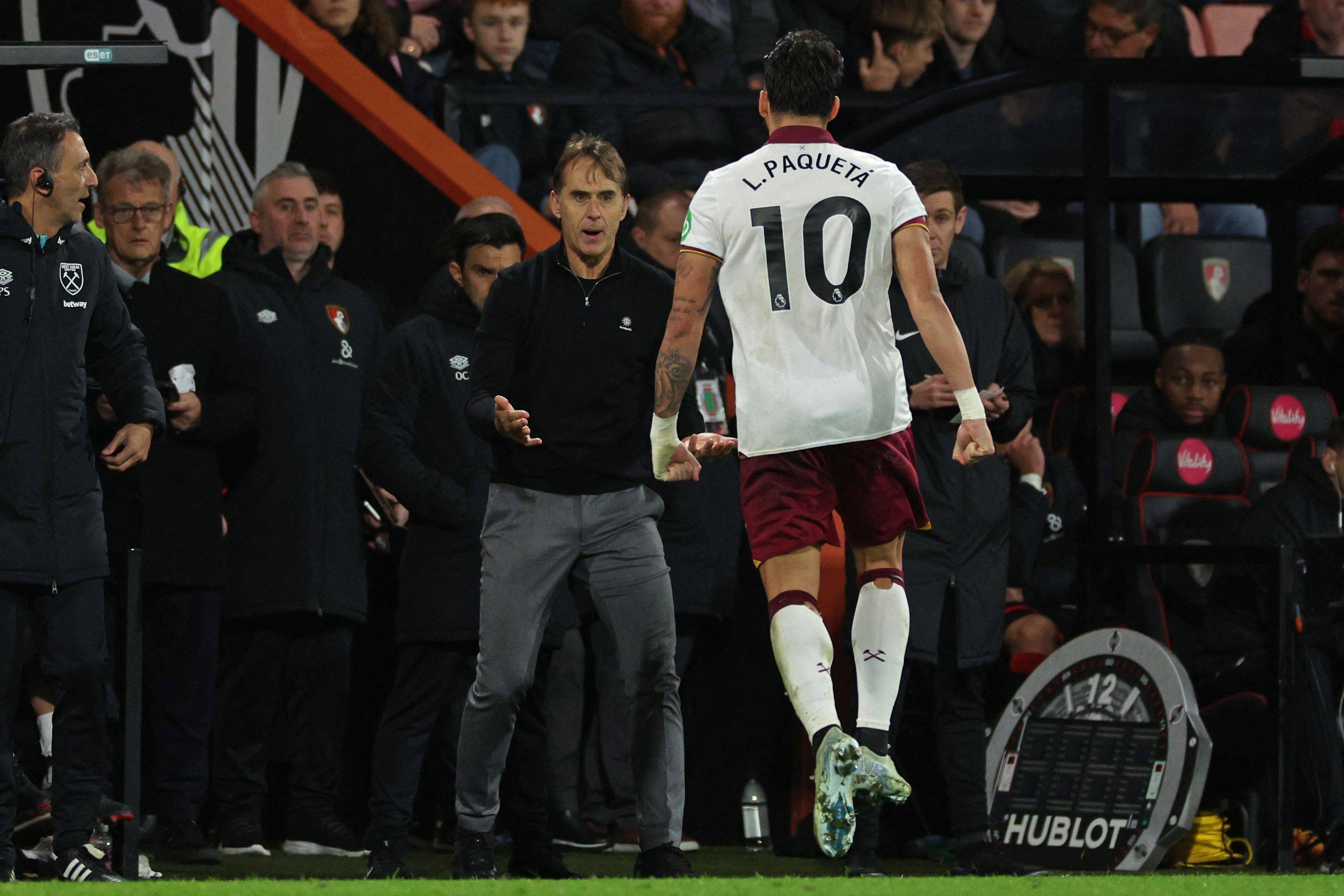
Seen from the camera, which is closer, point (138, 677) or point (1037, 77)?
point (138, 677)

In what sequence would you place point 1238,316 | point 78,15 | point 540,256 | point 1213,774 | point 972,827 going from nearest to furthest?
1. point 540,256
2. point 972,827
3. point 1213,774
4. point 78,15
5. point 1238,316

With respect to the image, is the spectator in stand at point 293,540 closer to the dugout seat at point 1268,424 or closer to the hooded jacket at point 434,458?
the hooded jacket at point 434,458

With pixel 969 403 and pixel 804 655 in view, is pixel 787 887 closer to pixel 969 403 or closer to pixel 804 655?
pixel 804 655

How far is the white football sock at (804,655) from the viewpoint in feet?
17.2

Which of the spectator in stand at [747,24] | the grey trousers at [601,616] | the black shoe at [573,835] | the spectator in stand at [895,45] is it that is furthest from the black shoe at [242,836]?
the spectator in stand at [895,45]

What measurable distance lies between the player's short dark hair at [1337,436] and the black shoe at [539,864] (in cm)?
347

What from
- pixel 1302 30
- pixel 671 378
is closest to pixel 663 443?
pixel 671 378

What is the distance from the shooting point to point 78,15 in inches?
322

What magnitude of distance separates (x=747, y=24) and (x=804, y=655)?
5.73m

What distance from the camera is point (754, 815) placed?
782 centimetres

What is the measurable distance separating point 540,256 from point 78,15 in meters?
3.06

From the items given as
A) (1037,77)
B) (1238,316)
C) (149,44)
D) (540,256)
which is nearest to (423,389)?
(540,256)

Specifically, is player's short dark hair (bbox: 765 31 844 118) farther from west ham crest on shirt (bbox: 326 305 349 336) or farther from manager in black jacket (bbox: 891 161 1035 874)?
west ham crest on shirt (bbox: 326 305 349 336)

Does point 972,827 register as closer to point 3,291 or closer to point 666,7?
point 3,291
